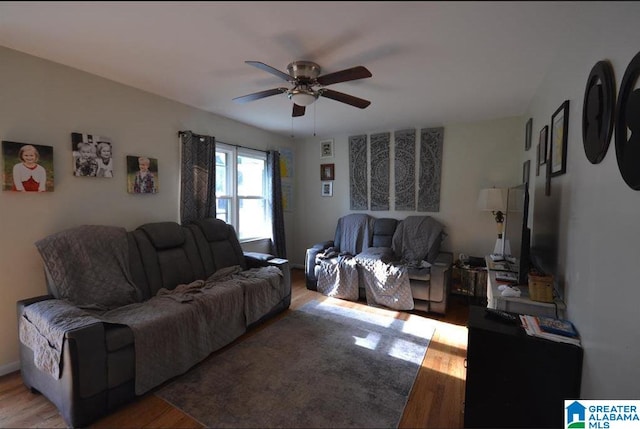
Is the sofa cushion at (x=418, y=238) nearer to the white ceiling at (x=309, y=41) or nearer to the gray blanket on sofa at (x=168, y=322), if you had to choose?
the white ceiling at (x=309, y=41)

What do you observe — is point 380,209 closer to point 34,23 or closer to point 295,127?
point 295,127

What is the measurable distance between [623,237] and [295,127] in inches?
149

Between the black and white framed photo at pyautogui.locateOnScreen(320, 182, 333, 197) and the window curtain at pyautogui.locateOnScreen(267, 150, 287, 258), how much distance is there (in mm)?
784

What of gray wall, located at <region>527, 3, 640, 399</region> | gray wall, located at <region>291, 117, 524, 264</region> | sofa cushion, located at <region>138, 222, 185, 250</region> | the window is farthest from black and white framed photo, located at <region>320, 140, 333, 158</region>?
gray wall, located at <region>527, 3, 640, 399</region>

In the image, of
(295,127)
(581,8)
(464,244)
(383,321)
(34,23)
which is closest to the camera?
(581,8)

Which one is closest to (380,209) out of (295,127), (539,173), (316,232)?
(316,232)

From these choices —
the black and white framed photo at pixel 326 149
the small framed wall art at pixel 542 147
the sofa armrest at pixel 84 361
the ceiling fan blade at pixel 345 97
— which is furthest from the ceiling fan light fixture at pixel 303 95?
the black and white framed photo at pixel 326 149

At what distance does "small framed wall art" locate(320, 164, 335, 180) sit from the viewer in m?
4.86

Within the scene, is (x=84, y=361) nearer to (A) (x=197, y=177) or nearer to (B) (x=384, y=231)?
(A) (x=197, y=177)

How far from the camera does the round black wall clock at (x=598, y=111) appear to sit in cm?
129

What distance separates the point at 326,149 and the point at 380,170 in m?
1.03

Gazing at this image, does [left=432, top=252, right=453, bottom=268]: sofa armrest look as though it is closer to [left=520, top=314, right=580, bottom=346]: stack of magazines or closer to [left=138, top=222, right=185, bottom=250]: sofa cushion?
[left=520, top=314, right=580, bottom=346]: stack of magazines

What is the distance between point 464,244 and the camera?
13.1ft

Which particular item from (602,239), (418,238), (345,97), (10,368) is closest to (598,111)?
(602,239)
